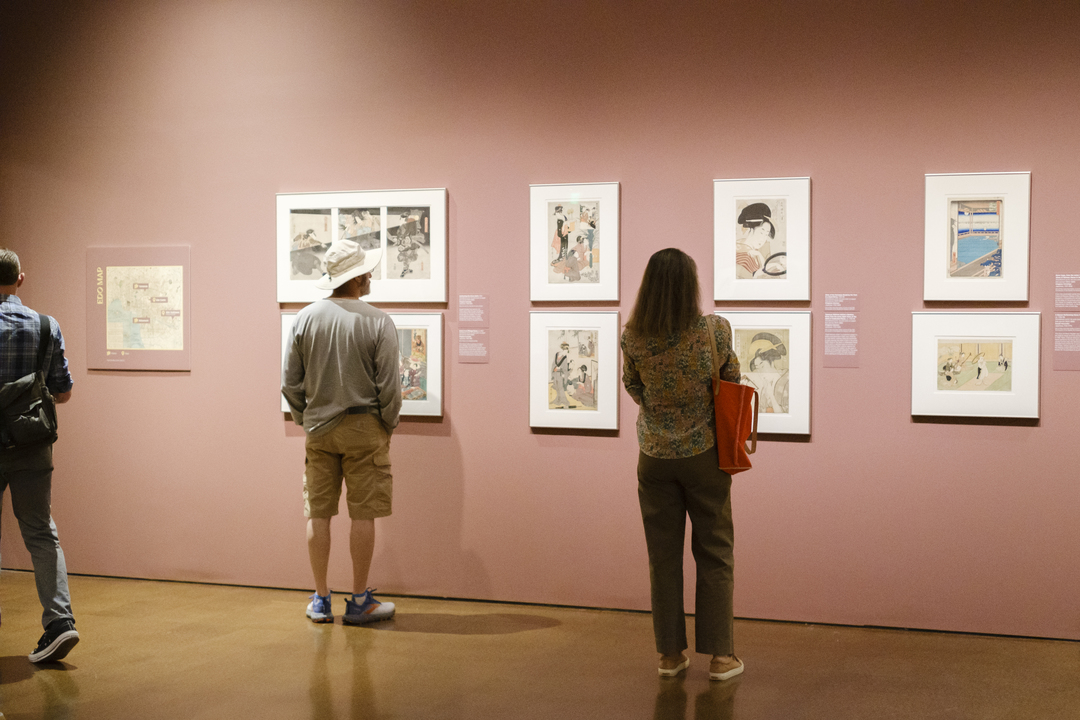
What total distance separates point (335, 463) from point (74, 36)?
303 centimetres

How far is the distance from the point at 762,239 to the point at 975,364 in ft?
3.67

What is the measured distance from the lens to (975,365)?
4.14 m

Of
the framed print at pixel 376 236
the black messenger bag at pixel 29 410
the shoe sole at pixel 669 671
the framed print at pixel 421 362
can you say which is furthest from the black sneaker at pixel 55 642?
the shoe sole at pixel 669 671

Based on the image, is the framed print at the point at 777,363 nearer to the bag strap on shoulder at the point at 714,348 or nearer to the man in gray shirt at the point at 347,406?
the bag strap on shoulder at the point at 714,348

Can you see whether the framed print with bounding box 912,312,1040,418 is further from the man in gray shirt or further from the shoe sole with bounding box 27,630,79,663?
the shoe sole with bounding box 27,630,79,663

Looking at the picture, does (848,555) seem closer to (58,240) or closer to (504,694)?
(504,694)

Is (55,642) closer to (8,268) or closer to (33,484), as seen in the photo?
(33,484)

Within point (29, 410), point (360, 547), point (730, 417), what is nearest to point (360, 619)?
point (360, 547)

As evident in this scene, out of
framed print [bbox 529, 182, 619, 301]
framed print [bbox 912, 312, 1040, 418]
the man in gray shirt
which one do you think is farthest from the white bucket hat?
framed print [bbox 912, 312, 1040, 418]

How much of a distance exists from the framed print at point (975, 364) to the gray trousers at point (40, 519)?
3784 mm

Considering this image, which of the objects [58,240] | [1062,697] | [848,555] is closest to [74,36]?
[58,240]

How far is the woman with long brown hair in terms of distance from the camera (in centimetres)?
337

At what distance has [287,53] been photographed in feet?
16.2

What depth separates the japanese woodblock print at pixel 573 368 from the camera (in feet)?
15.0
